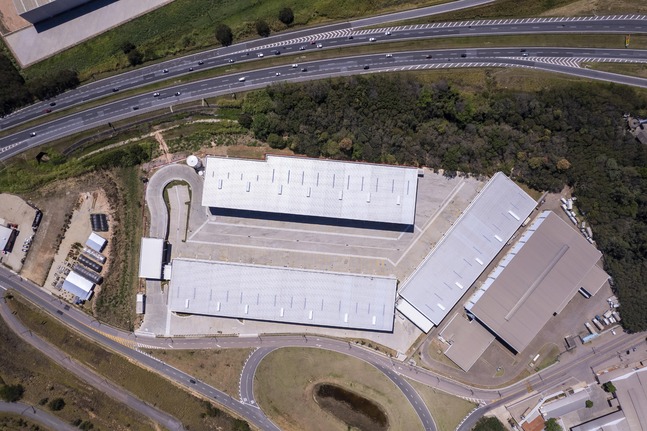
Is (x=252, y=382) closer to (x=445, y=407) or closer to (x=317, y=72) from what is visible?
(x=445, y=407)

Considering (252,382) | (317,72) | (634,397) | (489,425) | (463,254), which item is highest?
(317,72)

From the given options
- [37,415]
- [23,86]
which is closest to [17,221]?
[23,86]

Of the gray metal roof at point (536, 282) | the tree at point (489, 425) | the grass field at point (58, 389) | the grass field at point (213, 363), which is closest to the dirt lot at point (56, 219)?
the grass field at point (58, 389)

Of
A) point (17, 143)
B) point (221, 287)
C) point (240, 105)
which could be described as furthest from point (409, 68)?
point (17, 143)

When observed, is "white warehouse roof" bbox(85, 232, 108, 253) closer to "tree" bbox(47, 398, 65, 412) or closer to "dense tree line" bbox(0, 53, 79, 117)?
"tree" bbox(47, 398, 65, 412)

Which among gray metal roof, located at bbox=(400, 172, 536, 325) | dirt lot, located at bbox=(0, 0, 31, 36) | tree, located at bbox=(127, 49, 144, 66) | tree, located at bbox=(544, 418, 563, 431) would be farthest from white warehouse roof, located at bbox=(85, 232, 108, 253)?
tree, located at bbox=(544, 418, 563, 431)

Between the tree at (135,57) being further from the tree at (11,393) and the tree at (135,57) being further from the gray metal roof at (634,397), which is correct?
the gray metal roof at (634,397)
